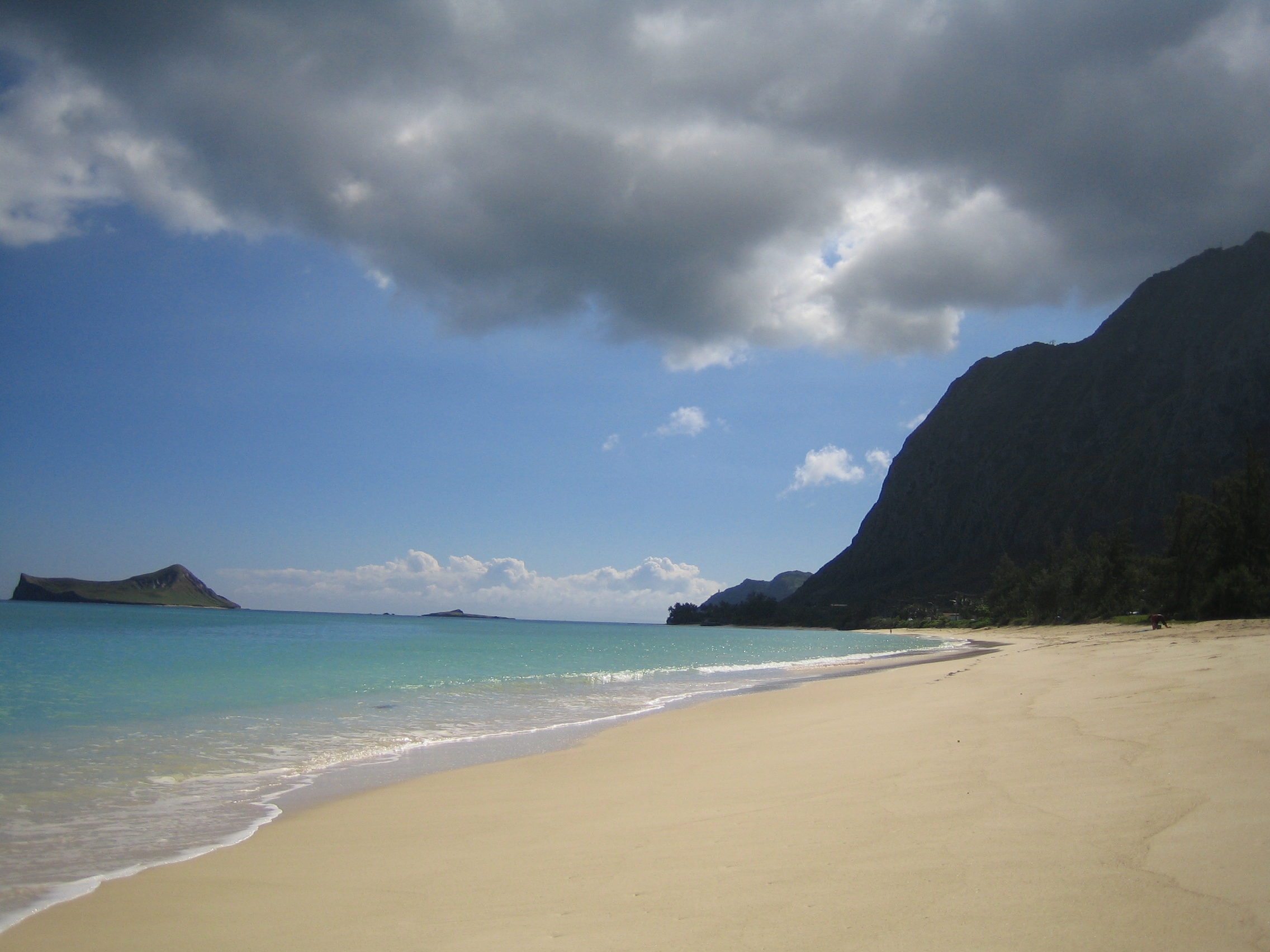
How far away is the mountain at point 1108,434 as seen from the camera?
131750 mm

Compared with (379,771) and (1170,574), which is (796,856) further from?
(1170,574)

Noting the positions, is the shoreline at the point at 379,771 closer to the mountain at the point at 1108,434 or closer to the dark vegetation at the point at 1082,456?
the dark vegetation at the point at 1082,456

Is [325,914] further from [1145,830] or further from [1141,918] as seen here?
[1145,830]

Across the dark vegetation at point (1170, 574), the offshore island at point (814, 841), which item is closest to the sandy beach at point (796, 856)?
the offshore island at point (814, 841)

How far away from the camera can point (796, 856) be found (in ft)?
14.6

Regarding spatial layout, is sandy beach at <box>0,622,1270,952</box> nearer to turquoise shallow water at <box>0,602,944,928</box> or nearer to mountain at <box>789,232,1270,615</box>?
turquoise shallow water at <box>0,602,944,928</box>

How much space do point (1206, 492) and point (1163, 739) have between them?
507ft

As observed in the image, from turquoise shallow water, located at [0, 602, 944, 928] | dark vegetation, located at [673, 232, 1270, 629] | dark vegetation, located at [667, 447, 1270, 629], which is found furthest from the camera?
dark vegetation, located at [673, 232, 1270, 629]

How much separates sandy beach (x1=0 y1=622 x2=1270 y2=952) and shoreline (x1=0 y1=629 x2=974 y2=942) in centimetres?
21

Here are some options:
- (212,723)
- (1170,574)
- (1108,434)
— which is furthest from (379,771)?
(1108,434)

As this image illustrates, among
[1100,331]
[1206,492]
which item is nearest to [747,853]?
[1206,492]

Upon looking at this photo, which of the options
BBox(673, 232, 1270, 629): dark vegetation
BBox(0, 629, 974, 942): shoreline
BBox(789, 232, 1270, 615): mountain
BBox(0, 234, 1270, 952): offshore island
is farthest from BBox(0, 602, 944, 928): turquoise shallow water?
BBox(789, 232, 1270, 615): mountain

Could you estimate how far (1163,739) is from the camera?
6.52m

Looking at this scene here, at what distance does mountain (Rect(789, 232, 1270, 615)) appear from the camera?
132m
